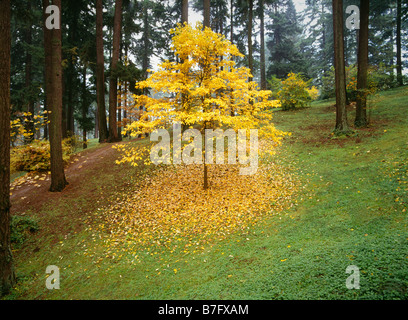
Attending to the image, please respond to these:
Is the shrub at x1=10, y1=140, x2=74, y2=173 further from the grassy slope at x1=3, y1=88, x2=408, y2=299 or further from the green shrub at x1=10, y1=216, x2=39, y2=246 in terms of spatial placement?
the green shrub at x1=10, y1=216, x2=39, y2=246

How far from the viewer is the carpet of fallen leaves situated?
6023 mm

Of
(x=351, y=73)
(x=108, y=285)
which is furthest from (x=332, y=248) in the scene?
(x=351, y=73)

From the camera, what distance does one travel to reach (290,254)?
447 cm

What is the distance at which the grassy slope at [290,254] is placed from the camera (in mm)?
3502

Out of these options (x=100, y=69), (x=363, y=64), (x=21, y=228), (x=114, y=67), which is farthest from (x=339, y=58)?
(x=100, y=69)

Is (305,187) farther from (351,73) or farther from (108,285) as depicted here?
(351,73)

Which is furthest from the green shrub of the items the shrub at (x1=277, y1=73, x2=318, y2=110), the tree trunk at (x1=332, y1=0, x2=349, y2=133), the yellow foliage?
the shrub at (x1=277, y1=73, x2=318, y2=110)

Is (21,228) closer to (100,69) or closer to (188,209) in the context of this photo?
(188,209)

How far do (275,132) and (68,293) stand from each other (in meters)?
7.44

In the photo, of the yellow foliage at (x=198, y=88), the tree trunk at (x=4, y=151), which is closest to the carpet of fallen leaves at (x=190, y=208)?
the yellow foliage at (x=198, y=88)

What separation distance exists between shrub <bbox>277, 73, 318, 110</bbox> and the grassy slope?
1022cm

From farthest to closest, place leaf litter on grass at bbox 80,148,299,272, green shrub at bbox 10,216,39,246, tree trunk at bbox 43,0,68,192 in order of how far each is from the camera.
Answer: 1. tree trunk at bbox 43,0,68,192
2. green shrub at bbox 10,216,39,246
3. leaf litter on grass at bbox 80,148,299,272

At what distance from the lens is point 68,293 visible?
179 inches

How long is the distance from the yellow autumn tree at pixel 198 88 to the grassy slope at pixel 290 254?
2.83 metres
